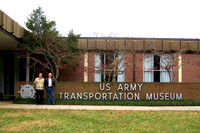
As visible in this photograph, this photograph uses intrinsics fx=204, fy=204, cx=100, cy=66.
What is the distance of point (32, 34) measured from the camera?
45.0 ft

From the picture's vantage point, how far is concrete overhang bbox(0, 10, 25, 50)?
35.3ft

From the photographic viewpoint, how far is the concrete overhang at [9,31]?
424 inches

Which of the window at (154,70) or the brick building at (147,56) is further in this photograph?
the window at (154,70)

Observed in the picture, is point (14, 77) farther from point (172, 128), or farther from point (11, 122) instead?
point (172, 128)

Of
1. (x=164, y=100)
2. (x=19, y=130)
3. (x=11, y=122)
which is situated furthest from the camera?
(x=164, y=100)

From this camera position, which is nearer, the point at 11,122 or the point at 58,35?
the point at 11,122

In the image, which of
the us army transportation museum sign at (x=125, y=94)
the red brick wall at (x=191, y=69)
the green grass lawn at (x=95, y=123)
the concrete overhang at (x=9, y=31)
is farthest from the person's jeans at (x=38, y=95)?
the red brick wall at (x=191, y=69)

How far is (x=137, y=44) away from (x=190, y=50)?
189 inches

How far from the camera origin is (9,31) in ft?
38.1

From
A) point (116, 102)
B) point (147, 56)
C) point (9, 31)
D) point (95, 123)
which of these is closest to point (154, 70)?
point (147, 56)

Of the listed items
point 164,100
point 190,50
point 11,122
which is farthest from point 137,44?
point 11,122

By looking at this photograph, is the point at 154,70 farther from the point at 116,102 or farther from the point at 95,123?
the point at 95,123

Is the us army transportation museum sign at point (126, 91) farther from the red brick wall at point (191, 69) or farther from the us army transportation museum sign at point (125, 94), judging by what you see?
the red brick wall at point (191, 69)

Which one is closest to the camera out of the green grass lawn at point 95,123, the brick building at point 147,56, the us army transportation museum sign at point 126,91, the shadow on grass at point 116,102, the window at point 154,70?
the green grass lawn at point 95,123
